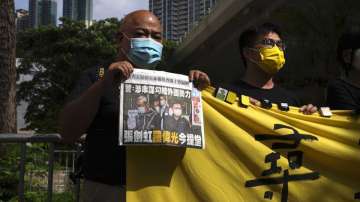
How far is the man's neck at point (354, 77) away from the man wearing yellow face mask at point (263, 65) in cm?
34

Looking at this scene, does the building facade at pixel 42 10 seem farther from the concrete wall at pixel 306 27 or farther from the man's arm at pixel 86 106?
the man's arm at pixel 86 106

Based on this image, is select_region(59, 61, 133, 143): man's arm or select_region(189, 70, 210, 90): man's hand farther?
select_region(189, 70, 210, 90): man's hand

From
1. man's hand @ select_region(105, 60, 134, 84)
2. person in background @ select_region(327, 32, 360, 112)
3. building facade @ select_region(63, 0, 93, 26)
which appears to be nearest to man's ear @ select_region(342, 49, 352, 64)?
person in background @ select_region(327, 32, 360, 112)

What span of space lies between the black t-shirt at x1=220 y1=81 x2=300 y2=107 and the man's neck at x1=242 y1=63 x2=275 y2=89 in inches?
1.1

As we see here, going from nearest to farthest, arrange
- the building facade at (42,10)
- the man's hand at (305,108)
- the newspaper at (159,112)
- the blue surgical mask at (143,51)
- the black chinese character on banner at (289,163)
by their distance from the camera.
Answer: the newspaper at (159,112) → the blue surgical mask at (143,51) → the black chinese character on banner at (289,163) → the man's hand at (305,108) → the building facade at (42,10)

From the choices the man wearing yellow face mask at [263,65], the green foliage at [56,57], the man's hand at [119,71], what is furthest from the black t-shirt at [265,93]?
the green foliage at [56,57]

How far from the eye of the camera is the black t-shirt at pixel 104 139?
2.90 meters

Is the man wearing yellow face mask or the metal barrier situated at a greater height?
the man wearing yellow face mask

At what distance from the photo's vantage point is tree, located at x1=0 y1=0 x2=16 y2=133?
24.6ft

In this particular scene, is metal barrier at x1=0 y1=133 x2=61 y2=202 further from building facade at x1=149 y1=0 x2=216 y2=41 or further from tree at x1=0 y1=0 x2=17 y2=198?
building facade at x1=149 y1=0 x2=216 y2=41

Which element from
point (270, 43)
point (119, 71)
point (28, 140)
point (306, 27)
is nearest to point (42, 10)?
point (306, 27)

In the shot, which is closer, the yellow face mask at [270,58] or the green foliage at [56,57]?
the yellow face mask at [270,58]

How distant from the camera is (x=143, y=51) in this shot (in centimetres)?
298

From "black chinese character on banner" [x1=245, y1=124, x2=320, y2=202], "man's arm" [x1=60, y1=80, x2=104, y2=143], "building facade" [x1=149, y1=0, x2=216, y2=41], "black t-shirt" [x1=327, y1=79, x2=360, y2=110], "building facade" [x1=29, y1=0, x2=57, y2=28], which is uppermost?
"building facade" [x1=29, y1=0, x2=57, y2=28]
